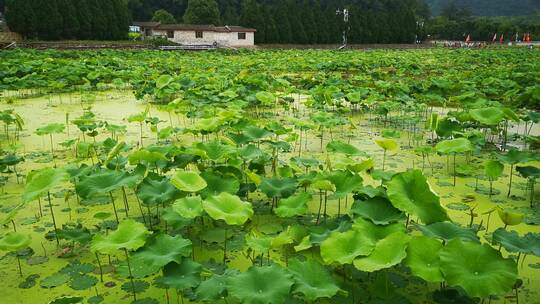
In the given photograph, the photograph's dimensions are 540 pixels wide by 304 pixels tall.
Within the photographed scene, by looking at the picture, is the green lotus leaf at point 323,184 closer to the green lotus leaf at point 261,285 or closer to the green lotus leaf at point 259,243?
the green lotus leaf at point 259,243

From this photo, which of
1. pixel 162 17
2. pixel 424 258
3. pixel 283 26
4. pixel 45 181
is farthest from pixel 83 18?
pixel 424 258

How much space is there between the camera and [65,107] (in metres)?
7.13

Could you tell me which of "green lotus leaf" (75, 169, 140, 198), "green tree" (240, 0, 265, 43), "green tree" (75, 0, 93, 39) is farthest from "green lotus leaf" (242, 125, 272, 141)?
"green tree" (240, 0, 265, 43)

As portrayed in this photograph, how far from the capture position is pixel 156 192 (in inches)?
101

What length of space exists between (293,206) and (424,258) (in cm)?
87

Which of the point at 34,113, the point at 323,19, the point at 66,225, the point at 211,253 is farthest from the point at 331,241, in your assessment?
the point at 323,19

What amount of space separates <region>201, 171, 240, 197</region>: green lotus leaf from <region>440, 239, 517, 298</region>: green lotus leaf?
4.22 ft

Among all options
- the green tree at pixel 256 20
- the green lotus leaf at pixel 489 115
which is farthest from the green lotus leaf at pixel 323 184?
the green tree at pixel 256 20

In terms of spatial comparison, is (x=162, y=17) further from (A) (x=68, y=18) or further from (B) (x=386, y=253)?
(B) (x=386, y=253)

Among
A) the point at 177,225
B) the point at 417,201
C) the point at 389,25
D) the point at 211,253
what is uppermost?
the point at 389,25

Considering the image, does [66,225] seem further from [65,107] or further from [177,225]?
[65,107]

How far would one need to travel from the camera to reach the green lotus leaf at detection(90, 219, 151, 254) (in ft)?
Result: 6.35

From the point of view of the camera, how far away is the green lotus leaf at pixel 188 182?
2465mm

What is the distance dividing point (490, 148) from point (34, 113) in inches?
233
